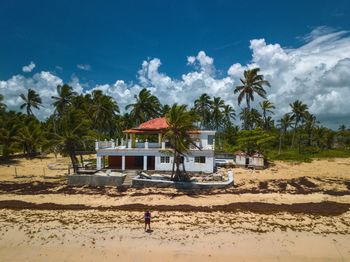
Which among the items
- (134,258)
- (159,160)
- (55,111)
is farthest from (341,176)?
(55,111)

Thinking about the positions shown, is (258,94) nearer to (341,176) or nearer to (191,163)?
(341,176)

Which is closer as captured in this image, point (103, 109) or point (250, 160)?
point (250, 160)

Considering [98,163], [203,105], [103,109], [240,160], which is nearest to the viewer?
[98,163]

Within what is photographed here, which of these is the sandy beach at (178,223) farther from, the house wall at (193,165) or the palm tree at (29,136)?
the palm tree at (29,136)

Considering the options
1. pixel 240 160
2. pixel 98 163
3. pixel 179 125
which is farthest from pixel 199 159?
pixel 98 163

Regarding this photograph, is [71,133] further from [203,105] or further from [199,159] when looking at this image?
[203,105]

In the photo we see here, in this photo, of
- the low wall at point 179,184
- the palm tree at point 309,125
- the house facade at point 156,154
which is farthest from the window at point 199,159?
the palm tree at point 309,125
